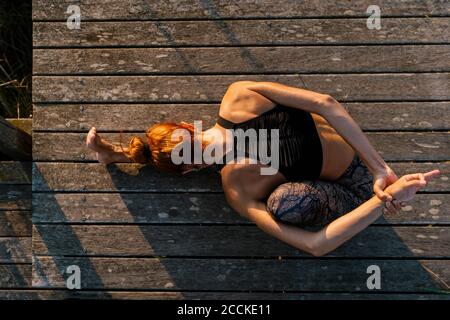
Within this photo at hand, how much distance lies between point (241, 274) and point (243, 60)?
1.26 metres

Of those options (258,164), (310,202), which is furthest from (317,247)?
(258,164)

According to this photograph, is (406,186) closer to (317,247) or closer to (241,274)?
(317,247)

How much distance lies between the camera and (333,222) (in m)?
2.69

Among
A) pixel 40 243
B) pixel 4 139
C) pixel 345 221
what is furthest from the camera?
pixel 40 243

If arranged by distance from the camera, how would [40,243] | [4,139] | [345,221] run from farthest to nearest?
[40,243]
[4,139]
[345,221]

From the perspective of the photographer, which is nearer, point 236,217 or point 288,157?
point 288,157

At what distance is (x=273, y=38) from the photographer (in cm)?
315

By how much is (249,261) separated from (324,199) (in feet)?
2.32

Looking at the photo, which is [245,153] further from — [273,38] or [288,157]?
[273,38]

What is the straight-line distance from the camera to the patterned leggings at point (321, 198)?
8.71ft

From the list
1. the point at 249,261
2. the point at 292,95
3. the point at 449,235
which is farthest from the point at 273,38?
the point at 449,235

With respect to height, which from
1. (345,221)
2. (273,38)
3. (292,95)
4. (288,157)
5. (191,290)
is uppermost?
(273,38)

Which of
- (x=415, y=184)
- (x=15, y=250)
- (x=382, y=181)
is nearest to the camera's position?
(x=415, y=184)

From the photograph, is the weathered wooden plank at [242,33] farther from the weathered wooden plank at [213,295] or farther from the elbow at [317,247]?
the weathered wooden plank at [213,295]
